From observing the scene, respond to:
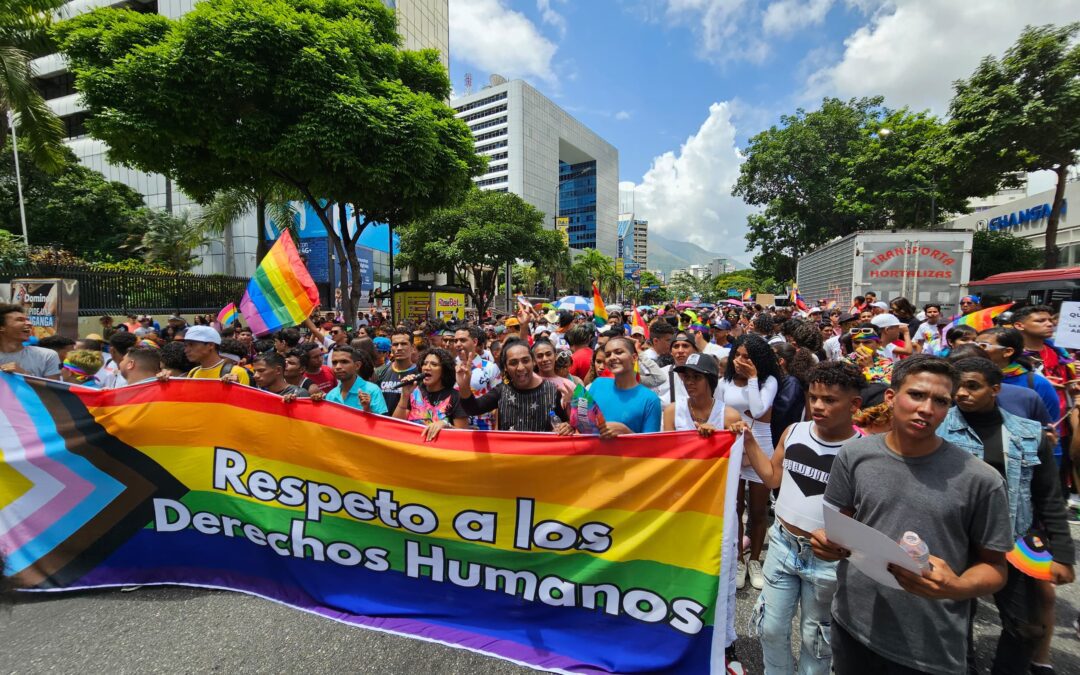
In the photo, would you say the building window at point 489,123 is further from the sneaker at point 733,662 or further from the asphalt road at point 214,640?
the sneaker at point 733,662

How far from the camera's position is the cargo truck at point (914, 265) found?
42.7 feet

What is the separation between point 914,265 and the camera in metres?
13.3

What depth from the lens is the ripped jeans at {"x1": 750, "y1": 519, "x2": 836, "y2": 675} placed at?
222 centimetres

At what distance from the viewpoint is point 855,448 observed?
1.88 metres

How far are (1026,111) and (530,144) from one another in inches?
3261

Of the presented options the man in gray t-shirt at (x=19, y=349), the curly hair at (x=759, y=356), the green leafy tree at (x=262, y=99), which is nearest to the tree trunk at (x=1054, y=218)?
the green leafy tree at (x=262, y=99)

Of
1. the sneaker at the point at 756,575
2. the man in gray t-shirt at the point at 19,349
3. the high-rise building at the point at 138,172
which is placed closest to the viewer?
the sneaker at the point at 756,575

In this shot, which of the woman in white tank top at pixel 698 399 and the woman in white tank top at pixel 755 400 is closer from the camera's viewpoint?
the woman in white tank top at pixel 698 399

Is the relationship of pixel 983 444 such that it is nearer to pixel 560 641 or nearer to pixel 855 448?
pixel 855 448

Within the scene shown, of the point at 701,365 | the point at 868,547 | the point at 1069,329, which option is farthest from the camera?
the point at 1069,329

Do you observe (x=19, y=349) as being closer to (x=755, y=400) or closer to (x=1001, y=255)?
(x=755, y=400)

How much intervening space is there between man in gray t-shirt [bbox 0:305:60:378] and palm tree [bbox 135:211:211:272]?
25.8 meters

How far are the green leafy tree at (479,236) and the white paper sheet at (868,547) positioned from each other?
27.9 meters

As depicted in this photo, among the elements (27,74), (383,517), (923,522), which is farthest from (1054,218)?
(27,74)
